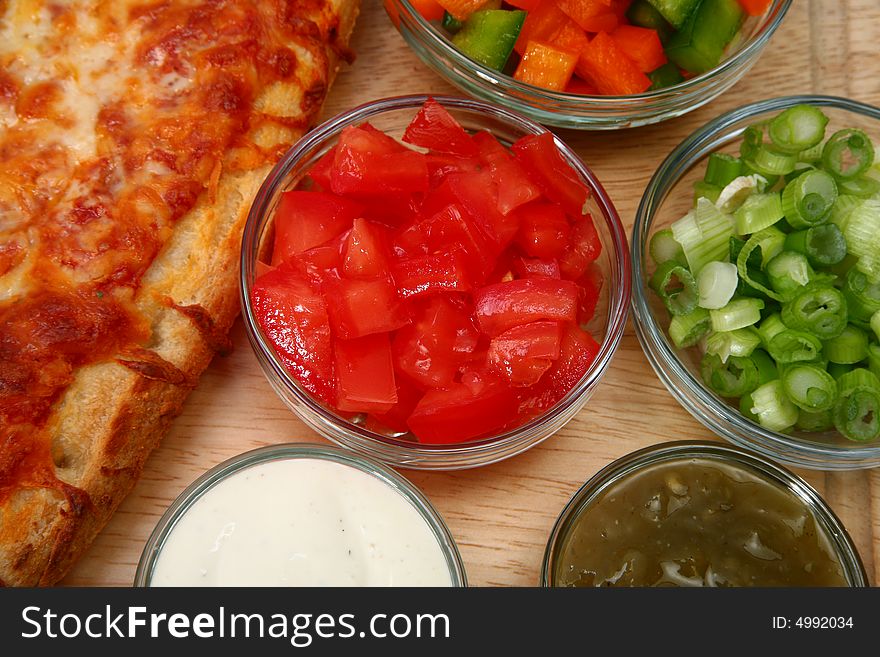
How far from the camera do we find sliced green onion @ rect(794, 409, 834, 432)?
278 centimetres

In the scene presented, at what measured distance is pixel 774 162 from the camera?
2.84 meters

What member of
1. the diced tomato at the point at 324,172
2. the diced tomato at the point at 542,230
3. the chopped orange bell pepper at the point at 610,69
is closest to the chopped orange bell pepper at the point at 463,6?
the chopped orange bell pepper at the point at 610,69

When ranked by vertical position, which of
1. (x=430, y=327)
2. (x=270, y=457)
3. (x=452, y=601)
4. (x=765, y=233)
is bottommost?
(x=452, y=601)

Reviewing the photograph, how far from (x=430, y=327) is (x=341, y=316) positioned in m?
0.24

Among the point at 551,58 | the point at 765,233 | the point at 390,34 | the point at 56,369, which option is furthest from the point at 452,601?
the point at 390,34

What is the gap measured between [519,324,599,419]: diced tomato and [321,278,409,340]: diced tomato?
1.43 ft

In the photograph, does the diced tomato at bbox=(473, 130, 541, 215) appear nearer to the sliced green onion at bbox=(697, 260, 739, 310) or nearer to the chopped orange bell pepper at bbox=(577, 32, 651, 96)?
the chopped orange bell pepper at bbox=(577, 32, 651, 96)

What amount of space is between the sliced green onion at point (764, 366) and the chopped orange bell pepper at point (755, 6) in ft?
3.74

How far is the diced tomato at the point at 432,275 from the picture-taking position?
252 centimetres

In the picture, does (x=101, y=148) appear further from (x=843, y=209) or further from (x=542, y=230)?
(x=843, y=209)

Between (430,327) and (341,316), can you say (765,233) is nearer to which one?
(430,327)

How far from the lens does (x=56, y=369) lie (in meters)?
2.42

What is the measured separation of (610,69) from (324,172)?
0.95 metres

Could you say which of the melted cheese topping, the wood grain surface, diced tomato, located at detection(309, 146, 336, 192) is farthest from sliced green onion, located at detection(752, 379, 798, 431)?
the melted cheese topping
